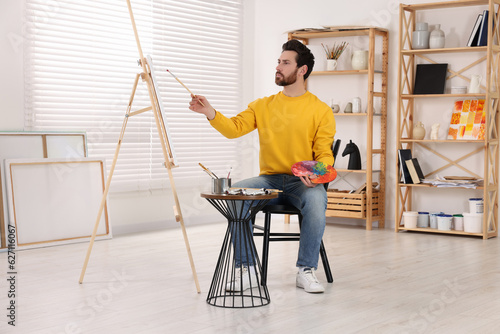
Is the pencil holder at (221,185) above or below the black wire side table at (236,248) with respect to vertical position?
above

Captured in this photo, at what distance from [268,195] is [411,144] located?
A: 118 inches

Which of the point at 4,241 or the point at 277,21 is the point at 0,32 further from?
the point at 277,21

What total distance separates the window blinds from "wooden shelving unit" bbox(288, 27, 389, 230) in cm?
86

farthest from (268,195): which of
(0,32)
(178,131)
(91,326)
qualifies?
(178,131)

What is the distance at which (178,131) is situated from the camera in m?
5.89

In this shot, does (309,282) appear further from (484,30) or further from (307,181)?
(484,30)

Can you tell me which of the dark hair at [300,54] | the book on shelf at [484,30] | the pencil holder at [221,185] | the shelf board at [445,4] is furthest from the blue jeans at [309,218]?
the shelf board at [445,4]

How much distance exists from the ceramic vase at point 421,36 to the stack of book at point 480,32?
0.36 metres

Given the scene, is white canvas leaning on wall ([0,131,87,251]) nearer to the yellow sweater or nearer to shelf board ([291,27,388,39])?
the yellow sweater

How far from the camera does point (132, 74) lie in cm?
546

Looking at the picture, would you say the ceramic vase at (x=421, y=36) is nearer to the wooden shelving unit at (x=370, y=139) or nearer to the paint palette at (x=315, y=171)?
the wooden shelving unit at (x=370, y=139)

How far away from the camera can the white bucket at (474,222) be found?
17.4ft

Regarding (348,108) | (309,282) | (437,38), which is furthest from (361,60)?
(309,282)

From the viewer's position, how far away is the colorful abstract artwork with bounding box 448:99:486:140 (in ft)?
17.6
